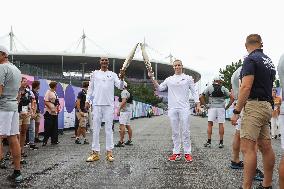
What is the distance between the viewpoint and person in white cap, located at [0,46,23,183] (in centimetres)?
610

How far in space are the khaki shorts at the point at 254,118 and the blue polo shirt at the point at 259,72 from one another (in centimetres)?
11

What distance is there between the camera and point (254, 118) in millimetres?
5062

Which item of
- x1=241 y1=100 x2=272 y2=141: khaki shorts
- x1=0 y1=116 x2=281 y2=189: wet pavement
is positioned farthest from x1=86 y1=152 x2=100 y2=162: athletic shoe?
x1=241 y1=100 x2=272 y2=141: khaki shorts

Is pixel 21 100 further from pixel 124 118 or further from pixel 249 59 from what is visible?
pixel 249 59

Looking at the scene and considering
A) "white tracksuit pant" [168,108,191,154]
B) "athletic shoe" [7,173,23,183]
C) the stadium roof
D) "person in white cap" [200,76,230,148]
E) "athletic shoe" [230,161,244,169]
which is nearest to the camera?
"athletic shoe" [7,173,23,183]

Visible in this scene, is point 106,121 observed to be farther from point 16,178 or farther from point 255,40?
point 255,40

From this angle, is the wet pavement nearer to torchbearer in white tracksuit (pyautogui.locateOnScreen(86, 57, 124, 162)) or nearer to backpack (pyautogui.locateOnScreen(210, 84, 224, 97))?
torchbearer in white tracksuit (pyautogui.locateOnScreen(86, 57, 124, 162))

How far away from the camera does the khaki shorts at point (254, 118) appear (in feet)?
16.6

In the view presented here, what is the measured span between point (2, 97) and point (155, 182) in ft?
8.30

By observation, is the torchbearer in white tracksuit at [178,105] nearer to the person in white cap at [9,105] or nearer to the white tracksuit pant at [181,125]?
the white tracksuit pant at [181,125]

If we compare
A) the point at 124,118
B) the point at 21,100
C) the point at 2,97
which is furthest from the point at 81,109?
the point at 2,97

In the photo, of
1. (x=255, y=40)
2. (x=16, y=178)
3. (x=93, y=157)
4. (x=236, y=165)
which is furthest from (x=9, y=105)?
(x=236, y=165)

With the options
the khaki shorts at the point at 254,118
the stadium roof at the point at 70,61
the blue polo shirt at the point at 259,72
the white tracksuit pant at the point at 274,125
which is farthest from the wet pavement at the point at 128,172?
the stadium roof at the point at 70,61

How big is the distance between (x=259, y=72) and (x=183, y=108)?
3512 mm
